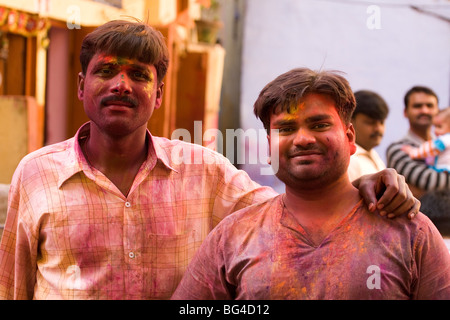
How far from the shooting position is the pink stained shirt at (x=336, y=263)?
5.77 feet

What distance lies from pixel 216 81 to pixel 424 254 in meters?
3.91

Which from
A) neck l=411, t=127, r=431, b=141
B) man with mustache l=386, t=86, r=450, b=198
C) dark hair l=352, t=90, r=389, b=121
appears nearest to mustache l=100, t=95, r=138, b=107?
dark hair l=352, t=90, r=389, b=121

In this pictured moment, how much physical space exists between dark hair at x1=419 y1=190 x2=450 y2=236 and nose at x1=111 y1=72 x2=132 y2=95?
3149 millimetres

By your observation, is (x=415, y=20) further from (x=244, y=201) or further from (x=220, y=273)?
(x=220, y=273)

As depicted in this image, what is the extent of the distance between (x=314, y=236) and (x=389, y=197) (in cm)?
27

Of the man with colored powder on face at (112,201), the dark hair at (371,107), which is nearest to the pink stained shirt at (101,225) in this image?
the man with colored powder on face at (112,201)

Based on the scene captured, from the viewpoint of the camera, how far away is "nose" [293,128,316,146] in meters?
1.82

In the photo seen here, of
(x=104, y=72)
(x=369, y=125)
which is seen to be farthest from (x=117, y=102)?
(x=369, y=125)

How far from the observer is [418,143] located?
189 inches

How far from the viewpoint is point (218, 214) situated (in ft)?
7.76

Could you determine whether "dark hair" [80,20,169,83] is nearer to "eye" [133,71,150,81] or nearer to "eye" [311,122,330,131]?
"eye" [133,71,150,81]

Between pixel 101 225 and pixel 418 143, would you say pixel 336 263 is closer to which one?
pixel 101 225
